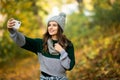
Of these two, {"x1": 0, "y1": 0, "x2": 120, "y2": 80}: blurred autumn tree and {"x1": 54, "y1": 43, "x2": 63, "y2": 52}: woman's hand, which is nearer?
{"x1": 54, "y1": 43, "x2": 63, "y2": 52}: woman's hand

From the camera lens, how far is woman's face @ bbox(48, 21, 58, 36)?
5.12 metres

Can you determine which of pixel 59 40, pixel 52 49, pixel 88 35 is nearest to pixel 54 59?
pixel 52 49

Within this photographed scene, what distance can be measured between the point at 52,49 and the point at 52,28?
388mm

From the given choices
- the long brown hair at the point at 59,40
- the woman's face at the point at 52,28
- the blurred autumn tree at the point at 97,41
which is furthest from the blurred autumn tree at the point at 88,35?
the woman's face at the point at 52,28

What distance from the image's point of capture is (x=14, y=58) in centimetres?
1428

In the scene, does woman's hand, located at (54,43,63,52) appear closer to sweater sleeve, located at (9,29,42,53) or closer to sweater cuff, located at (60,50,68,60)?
sweater cuff, located at (60,50,68,60)

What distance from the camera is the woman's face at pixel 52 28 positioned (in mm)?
5121

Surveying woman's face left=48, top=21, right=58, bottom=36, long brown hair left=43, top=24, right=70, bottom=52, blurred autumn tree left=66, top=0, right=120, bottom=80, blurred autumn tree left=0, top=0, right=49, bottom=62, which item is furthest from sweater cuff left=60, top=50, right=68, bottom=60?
blurred autumn tree left=0, top=0, right=49, bottom=62

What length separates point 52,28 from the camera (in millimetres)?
5148

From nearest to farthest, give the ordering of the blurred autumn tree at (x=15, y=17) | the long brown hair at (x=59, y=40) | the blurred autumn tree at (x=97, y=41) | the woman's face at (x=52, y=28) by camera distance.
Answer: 1. the long brown hair at (x=59, y=40)
2. the woman's face at (x=52, y=28)
3. the blurred autumn tree at (x=97, y=41)
4. the blurred autumn tree at (x=15, y=17)

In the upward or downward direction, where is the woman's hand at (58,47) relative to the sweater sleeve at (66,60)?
upward

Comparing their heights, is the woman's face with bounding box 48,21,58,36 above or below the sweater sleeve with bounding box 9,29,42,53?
above

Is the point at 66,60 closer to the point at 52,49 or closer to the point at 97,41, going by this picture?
the point at 52,49

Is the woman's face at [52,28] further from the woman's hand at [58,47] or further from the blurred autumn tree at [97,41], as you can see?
the blurred autumn tree at [97,41]
